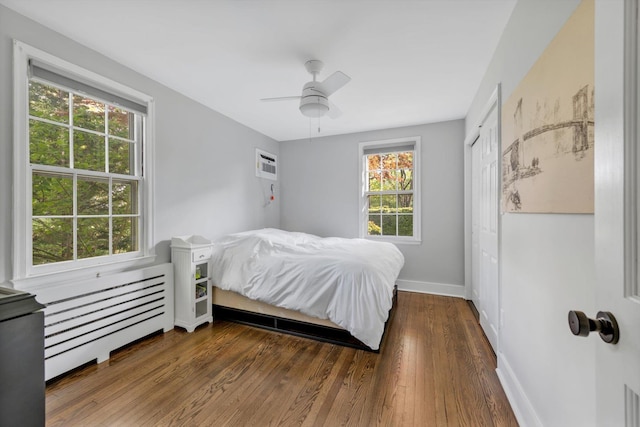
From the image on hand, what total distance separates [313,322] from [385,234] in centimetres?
220

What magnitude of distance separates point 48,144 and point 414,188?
4.01m

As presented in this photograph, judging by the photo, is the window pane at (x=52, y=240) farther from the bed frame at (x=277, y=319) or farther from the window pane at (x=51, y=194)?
the bed frame at (x=277, y=319)

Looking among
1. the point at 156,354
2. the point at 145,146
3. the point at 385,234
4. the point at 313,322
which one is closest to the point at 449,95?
the point at 385,234

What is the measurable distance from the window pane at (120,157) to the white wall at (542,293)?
10.4 ft

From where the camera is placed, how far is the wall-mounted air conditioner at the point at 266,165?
13.7ft

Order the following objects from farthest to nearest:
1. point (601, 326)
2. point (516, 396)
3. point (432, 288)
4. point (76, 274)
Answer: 1. point (432, 288)
2. point (76, 274)
3. point (516, 396)
4. point (601, 326)

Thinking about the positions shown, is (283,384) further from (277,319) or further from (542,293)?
(542,293)

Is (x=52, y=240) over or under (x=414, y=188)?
under

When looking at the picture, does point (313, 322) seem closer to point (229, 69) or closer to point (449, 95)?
point (229, 69)

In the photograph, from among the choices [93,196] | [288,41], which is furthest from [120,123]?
[288,41]

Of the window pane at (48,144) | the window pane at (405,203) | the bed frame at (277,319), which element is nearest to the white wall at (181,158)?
the window pane at (48,144)

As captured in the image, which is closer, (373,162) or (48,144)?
(48,144)

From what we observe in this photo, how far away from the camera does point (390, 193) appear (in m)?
4.14

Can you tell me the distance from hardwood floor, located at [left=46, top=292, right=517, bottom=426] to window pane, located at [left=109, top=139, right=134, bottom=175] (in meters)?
1.60
